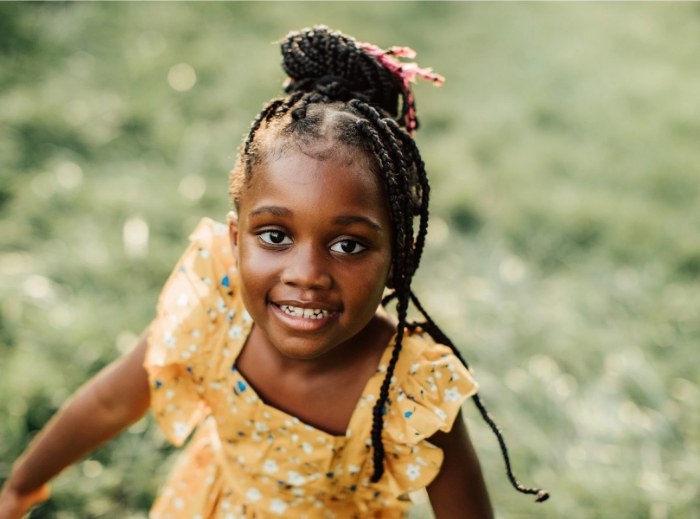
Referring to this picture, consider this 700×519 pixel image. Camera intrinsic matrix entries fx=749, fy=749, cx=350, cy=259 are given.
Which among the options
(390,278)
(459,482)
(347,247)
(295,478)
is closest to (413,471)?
(459,482)

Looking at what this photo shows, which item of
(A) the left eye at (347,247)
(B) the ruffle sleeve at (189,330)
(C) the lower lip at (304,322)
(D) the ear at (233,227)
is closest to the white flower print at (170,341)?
(B) the ruffle sleeve at (189,330)

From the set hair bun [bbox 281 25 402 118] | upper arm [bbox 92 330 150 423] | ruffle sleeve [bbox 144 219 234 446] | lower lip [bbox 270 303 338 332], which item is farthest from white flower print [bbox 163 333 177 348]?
hair bun [bbox 281 25 402 118]

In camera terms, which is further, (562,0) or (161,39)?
(562,0)

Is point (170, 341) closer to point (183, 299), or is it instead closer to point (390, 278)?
point (183, 299)

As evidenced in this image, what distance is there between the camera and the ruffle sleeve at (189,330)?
1.59 m

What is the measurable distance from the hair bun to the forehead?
0.68 feet

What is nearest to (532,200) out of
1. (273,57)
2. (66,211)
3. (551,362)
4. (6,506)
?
(551,362)

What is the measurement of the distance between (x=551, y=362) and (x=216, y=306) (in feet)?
5.26

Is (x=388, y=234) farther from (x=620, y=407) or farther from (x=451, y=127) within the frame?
(x=451, y=127)

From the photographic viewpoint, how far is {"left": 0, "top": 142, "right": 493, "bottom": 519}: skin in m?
1.28

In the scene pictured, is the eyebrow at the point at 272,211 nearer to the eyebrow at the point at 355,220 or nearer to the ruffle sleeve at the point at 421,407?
the eyebrow at the point at 355,220

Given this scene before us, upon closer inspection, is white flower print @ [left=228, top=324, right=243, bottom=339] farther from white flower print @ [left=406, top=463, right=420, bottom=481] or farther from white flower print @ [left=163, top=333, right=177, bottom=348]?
white flower print @ [left=406, top=463, right=420, bottom=481]

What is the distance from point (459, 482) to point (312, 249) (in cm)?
59

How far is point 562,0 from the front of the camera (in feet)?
18.7
